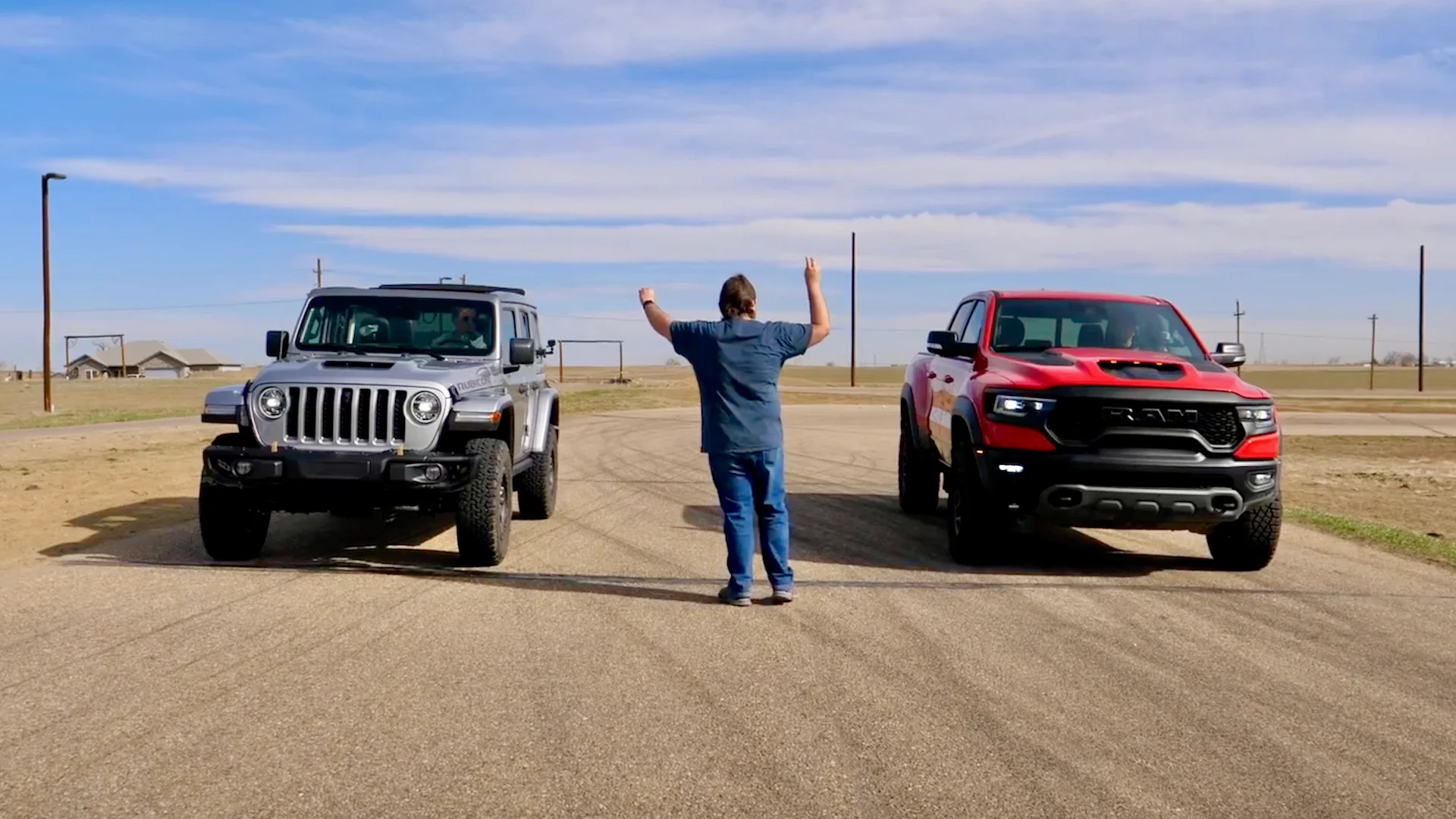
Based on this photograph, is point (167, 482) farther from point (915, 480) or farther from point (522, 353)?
point (915, 480)

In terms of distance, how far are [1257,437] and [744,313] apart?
362 centimetres

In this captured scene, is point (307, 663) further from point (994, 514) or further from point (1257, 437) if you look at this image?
point (1257, 437)

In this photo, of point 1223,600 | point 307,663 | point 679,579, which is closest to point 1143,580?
point 1223,600

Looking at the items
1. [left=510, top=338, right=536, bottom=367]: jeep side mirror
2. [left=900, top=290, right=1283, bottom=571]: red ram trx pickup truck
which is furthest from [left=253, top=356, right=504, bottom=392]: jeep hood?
[left=900, top=290, right=1283, bottom=571]: red ram trx pickup truck

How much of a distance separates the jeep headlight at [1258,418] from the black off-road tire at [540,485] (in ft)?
18.5

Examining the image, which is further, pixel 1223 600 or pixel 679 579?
pixel 679 579

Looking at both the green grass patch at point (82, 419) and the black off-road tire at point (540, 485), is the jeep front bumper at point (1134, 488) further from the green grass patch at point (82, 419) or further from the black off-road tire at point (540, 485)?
the green grass patch at point (82, 419)

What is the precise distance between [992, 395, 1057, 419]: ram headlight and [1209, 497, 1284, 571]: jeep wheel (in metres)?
1.48

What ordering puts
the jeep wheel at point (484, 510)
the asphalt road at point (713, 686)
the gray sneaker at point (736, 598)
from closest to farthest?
the asphalt road at point (713, 686) → the gray sneaker at point (736, 598) → the jeep wheel at point (484, 510)

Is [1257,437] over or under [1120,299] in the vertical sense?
under

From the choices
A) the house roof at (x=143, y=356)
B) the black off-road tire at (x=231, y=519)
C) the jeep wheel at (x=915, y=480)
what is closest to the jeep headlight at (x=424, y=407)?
the black off-road tire at (x=231, y=519)

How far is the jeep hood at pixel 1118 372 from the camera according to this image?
8547mm

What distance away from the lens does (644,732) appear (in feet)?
16.3

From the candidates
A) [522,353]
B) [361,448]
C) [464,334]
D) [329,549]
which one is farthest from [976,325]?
[329,549]
